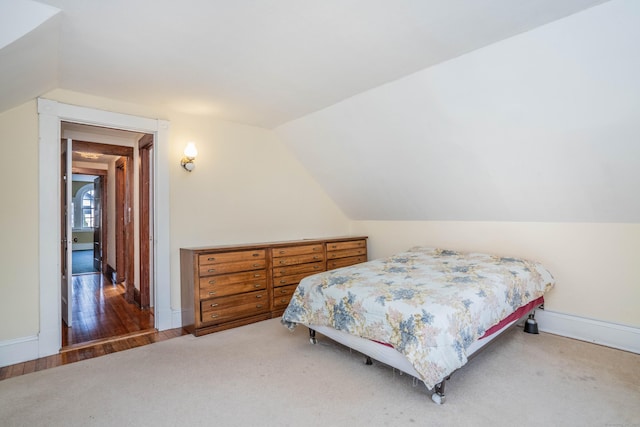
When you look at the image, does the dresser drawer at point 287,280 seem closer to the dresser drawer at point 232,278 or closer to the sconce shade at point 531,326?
the dresser drawer at point 232,278

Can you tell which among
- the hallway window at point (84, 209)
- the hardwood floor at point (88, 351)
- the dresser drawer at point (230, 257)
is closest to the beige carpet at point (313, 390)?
the hardwood floor at point (88, 351)

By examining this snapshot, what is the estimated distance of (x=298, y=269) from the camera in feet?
13.5

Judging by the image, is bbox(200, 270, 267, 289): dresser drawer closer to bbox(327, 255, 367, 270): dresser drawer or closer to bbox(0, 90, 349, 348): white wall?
bbox(0, 90, 349, 348): white wall

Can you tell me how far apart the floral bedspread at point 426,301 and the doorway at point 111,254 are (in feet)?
7.17

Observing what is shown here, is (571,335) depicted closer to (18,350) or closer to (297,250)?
(297,250)

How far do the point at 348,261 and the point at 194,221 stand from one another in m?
2.23

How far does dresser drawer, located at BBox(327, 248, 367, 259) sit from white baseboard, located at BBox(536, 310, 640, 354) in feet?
7.63

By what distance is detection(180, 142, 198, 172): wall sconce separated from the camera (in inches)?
142

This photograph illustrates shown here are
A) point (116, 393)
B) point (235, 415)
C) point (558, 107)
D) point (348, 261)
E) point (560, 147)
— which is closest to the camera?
point (235, 415)

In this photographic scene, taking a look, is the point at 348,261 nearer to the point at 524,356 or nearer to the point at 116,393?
the point at 524,356

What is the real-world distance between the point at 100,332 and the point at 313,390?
2589mm

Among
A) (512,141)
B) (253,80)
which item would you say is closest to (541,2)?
(512,141)

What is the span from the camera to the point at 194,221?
3.80m

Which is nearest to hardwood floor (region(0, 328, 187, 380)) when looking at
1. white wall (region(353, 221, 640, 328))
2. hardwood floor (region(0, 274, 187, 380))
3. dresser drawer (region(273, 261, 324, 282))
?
hardwood floor (region(0, 274, 187, 380))
